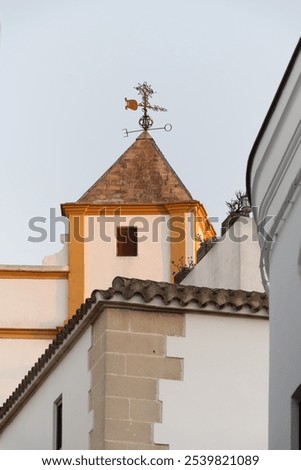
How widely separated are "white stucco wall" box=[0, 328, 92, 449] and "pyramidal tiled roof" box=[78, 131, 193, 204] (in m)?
21.1

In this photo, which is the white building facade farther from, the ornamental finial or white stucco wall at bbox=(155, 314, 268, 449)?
the ornamental finial

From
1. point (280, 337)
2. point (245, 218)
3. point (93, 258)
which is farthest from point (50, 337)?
point (280, 337)

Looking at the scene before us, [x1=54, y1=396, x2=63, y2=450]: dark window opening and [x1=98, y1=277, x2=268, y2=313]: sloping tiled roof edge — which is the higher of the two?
[x1=98, y1=277, x2=268, y2=313]: sloping tiled roof edge

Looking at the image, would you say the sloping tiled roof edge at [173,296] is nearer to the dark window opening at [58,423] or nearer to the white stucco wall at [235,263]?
the dark window opening at [58,423]

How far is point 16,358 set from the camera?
133ft

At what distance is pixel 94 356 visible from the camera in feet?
66.1

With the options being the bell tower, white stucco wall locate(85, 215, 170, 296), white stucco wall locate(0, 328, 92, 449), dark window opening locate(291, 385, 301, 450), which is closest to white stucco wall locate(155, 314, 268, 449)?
white stucco wall locate(0, 328, 92, 449)

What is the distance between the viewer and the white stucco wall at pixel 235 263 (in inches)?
1207

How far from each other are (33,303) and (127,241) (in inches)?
107

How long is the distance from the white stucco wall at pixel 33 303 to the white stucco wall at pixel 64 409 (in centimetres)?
1842

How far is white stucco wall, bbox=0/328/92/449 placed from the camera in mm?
20359

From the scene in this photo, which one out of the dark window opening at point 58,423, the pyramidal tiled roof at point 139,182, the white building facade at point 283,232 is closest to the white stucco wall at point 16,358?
the pyramidal tiled roof at point 139,182

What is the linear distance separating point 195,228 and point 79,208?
255 cm

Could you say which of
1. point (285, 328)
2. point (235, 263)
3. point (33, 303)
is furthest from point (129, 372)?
point (33, 303)
